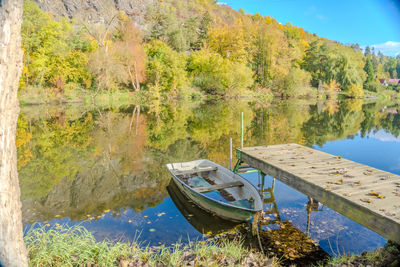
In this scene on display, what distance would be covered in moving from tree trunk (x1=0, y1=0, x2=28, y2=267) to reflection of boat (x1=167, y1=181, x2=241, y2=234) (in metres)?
3.86

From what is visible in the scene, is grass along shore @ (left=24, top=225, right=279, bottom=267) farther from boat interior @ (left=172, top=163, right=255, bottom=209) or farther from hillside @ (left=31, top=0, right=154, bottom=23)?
hillside @ (left=31, top=0, right=154, bottom=23)

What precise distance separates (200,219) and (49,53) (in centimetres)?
3792

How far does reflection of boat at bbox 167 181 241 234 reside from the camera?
5941 mm

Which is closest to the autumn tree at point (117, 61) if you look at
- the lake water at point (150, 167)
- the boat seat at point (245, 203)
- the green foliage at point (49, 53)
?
the green foliage at point (49, 53)

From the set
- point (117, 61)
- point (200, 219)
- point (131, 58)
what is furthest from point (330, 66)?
point (200, 219)

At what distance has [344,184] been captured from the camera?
15.6 ft

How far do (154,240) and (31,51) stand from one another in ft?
127

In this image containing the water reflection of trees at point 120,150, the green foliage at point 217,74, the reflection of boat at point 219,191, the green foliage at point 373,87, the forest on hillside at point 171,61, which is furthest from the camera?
the green foliage at point 373,87

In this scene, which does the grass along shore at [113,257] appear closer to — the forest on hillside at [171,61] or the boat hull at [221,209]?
the boat hull at [221,209]

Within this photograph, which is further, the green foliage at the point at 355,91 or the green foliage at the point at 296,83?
the green foliage at the point at 355,91

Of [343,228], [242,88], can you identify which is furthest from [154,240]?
[242,88]

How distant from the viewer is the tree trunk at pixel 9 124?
2361 mm

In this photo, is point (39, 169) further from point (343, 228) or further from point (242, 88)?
point (242, 88)

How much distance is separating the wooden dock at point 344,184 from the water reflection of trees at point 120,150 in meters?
3.76
